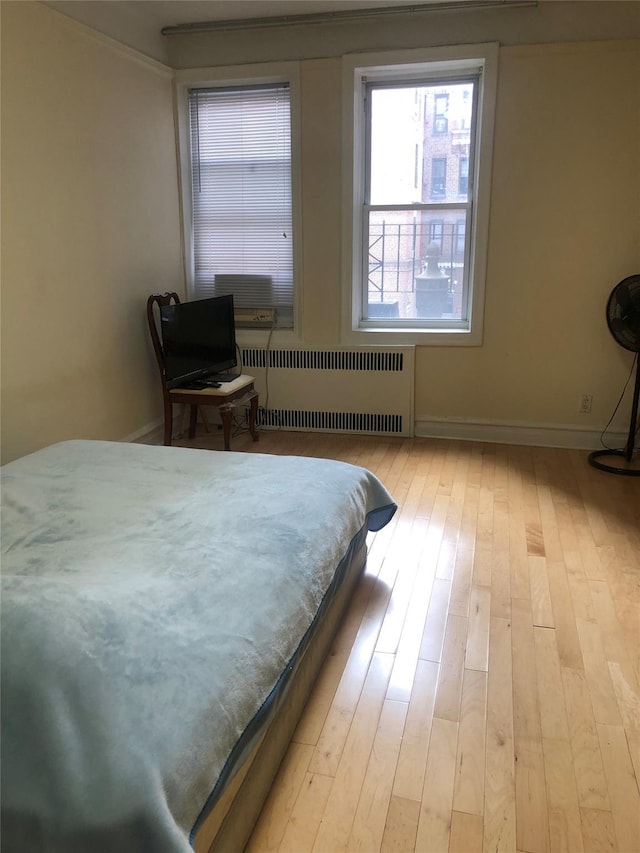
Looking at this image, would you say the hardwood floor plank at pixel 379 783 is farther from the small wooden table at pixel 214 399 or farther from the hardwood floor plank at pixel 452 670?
the small wooden table at pixel 214 399

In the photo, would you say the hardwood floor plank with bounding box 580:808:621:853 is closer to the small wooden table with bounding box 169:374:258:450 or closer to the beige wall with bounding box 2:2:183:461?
the beige wall with bounding box 2:2:183:461

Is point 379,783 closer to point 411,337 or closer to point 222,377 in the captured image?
point 222,377

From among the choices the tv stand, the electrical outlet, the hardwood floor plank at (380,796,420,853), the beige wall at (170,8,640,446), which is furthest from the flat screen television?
the hardwood floor plank at (380,796,420,853)

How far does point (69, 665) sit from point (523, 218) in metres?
3.74

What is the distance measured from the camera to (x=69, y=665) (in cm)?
117

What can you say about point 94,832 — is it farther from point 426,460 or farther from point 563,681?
point 426,460

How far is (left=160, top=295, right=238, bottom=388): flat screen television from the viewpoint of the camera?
3723 mm

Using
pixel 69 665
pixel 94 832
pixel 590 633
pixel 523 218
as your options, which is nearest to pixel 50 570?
pixel 69 665

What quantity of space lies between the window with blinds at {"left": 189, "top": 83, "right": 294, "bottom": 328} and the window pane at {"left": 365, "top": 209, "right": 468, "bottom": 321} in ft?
2.06

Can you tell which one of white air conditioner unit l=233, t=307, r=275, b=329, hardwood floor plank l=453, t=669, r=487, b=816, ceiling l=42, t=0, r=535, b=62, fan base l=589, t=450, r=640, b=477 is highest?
ceiling l=42, t=0, r=535, b=62

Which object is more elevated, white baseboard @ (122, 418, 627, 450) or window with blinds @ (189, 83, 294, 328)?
window with blinds @ (189, 83, 294, 328)

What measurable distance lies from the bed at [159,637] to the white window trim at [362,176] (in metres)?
2.12

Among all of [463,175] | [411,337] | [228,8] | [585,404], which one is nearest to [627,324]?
[585,404]

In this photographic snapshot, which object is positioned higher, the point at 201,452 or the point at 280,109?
the point at 280,109
